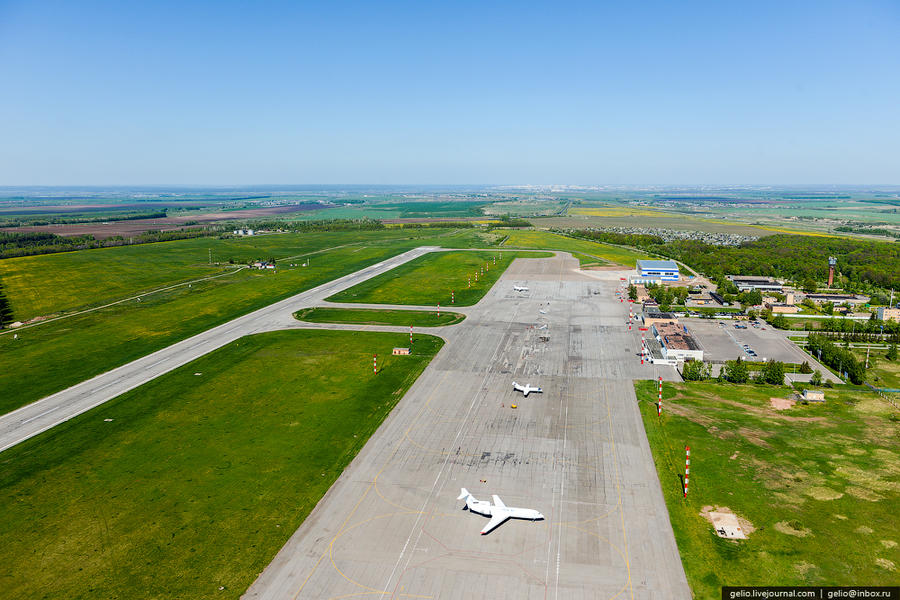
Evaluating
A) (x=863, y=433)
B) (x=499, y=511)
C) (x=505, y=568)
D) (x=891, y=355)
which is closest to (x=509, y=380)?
(x=499, y=511)

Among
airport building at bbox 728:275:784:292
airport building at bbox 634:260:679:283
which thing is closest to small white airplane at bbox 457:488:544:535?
airport building at bbox 728:275:784:292

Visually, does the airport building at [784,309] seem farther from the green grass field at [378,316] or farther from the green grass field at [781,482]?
the green grass field at [378,316]

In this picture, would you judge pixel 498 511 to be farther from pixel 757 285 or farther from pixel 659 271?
pixel 659 271

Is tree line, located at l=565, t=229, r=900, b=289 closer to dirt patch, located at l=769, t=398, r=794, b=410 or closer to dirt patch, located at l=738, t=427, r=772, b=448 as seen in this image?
dirt patch, located at l=769, t=398, r=794, b=410

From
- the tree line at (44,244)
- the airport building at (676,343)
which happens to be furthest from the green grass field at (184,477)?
the tree line at (44,244)

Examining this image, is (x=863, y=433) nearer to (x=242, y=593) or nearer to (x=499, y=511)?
(x=499, y=511)

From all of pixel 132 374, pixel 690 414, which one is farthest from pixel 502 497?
pixel 132 374

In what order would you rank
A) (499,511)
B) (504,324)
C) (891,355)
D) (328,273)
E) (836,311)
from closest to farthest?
(499,511) → (891,355) → (504,324) → (836,311) → (328,273)
